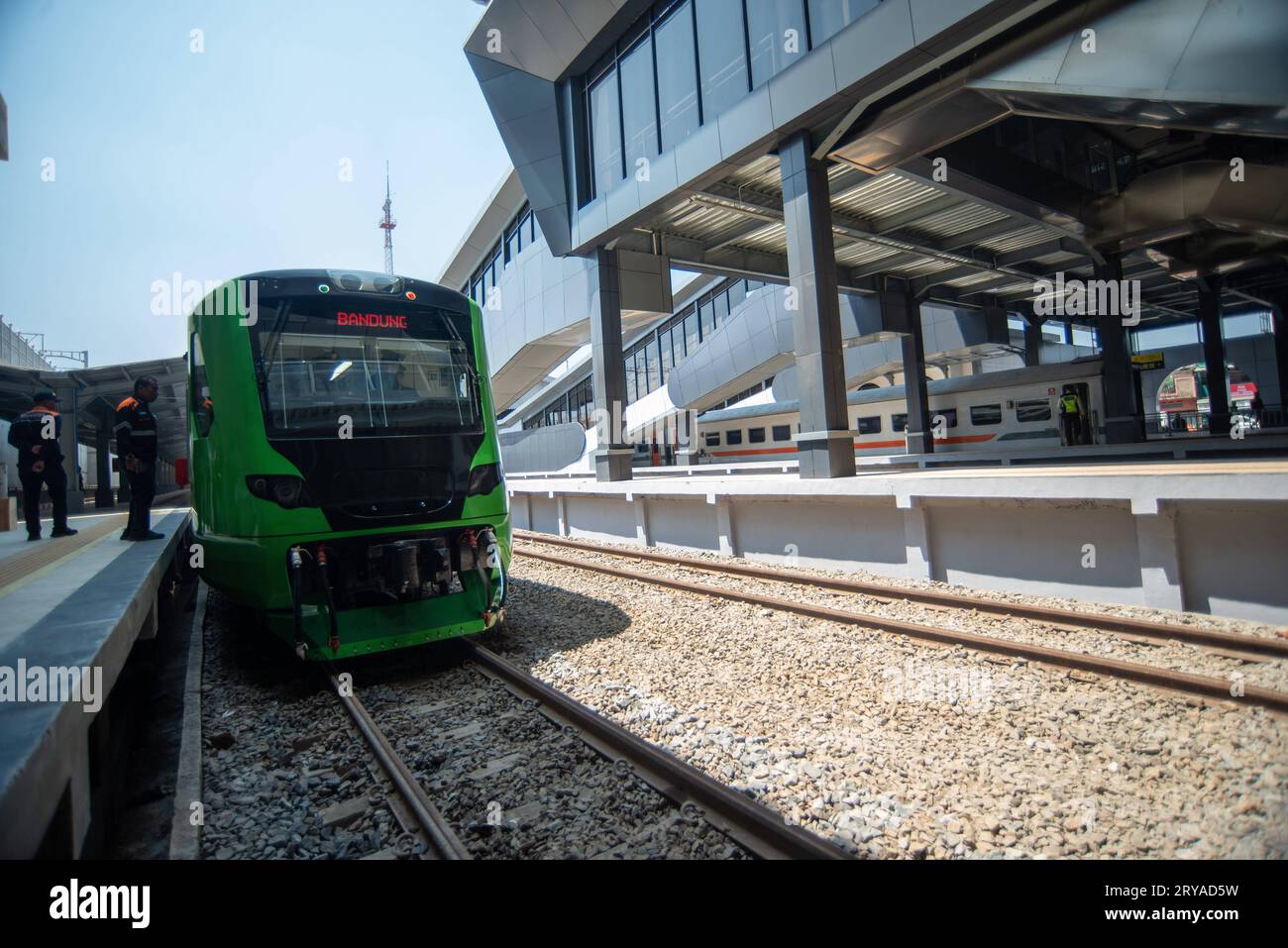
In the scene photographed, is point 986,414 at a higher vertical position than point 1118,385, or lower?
lower

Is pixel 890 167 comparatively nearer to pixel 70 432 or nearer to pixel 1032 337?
pixel 1032 337

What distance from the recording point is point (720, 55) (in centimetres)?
1225

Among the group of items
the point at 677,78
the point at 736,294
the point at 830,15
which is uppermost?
the point at 736,294

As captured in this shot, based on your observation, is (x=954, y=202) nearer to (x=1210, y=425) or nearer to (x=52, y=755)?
(x=1210, y=425)

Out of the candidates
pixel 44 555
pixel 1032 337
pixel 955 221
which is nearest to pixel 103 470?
pixel 44 555

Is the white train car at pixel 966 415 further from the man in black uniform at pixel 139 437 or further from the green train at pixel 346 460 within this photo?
the man in black uniform at pixel 139 437

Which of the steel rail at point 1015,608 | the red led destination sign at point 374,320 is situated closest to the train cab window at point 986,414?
the steel rail at point 1015,608

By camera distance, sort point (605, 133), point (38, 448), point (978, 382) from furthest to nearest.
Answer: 1. point (978, 382)
2. point (605, 133)
3. point (38, 448)

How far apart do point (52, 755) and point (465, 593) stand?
3741 millimetres

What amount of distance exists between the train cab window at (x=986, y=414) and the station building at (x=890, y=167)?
149 centimetres

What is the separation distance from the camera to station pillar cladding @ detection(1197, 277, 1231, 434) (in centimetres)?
1991

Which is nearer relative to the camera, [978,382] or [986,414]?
[986,414]

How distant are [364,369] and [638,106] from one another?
11730mm

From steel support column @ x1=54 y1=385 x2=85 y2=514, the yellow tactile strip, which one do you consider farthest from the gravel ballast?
steel support column @ x1=54 y1=385 x2=85 y2=514
